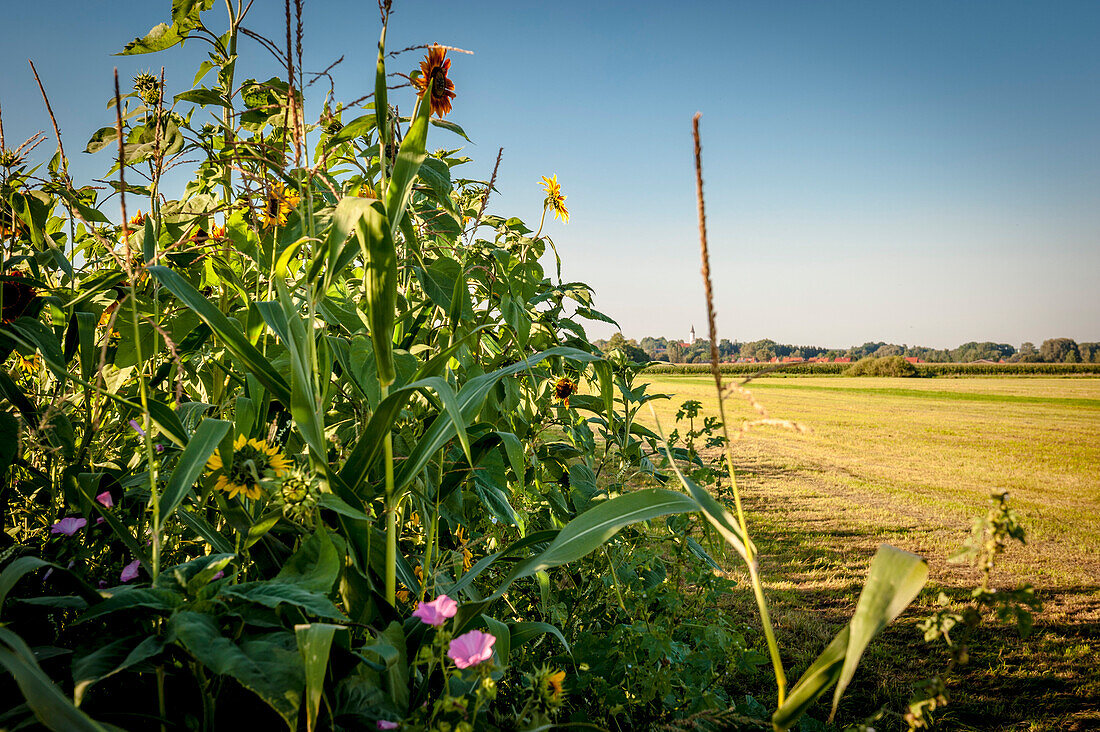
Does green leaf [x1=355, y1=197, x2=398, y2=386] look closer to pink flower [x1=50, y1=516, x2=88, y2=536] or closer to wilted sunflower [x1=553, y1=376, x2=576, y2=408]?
pink flower [x1=50, y1=516, x2=88, y2=536]

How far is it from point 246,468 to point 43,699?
10.4 inches

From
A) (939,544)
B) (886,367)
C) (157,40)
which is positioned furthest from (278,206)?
(886,367)

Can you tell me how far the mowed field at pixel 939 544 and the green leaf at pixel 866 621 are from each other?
120 mm

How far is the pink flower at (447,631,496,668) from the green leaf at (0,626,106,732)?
28 cm

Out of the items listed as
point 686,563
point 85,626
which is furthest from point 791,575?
point 85,626

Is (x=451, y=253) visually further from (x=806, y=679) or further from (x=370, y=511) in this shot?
(x=806, y=679)

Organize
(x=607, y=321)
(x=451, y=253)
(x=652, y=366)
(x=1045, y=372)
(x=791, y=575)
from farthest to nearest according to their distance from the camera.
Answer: (x=1045, y=372)
(x=791, y=575)
(x=652, y=366)
(x=607, y=321)
(x=451, y=253)

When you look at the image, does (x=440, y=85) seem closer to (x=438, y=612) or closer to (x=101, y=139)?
(x=101, y=139)

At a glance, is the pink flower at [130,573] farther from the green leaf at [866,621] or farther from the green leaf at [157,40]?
the green leaf at [157,40]

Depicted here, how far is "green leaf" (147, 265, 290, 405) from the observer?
61cm

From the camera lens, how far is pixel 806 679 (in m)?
0.51

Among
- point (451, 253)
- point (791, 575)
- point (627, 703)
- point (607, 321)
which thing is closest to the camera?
point (627, 703)

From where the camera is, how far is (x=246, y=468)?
0.63 m

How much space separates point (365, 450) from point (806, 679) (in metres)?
0.50
